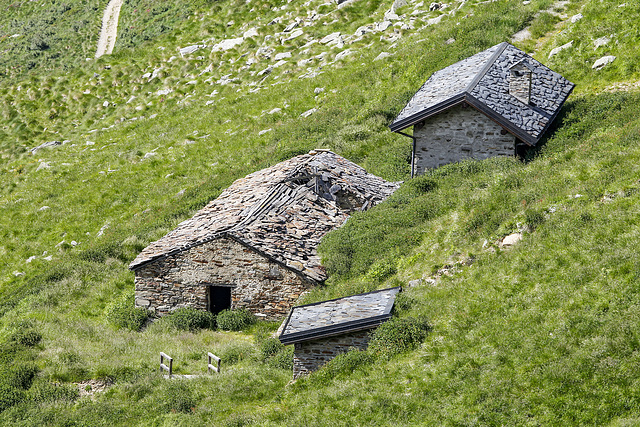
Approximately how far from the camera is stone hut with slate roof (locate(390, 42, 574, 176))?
25875 millimetres

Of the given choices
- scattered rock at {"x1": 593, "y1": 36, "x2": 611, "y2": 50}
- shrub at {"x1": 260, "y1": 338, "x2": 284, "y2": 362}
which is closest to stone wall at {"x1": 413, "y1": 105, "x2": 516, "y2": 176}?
scattered rock at {"x1": 593, "y1": 36, "x2": 611, "y2": 50}

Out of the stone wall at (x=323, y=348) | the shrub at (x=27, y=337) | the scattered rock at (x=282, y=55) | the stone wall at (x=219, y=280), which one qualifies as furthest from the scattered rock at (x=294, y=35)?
the stone wall at (x=323, y=348)

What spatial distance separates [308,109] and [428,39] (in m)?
8.79

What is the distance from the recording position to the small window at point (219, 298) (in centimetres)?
2495

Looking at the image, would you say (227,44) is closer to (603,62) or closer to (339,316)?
(603,62)

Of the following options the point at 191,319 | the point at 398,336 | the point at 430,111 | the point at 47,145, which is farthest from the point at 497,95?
the point at 47,145

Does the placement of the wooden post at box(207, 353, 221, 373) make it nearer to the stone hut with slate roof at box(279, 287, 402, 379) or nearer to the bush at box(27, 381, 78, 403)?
the stone hut with slate roof at box(279, 287, 402, 379)

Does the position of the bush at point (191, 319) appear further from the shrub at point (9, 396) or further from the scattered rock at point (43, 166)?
the scattered rock at point (43, 166)

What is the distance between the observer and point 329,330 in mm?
15953

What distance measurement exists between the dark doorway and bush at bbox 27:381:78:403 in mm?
6943

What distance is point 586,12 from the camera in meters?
35.8

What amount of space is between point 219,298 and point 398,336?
11.9 meters

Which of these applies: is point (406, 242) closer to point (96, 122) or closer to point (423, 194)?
point (423, 194)

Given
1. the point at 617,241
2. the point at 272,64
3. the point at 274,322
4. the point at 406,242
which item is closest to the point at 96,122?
the point at 272,64
